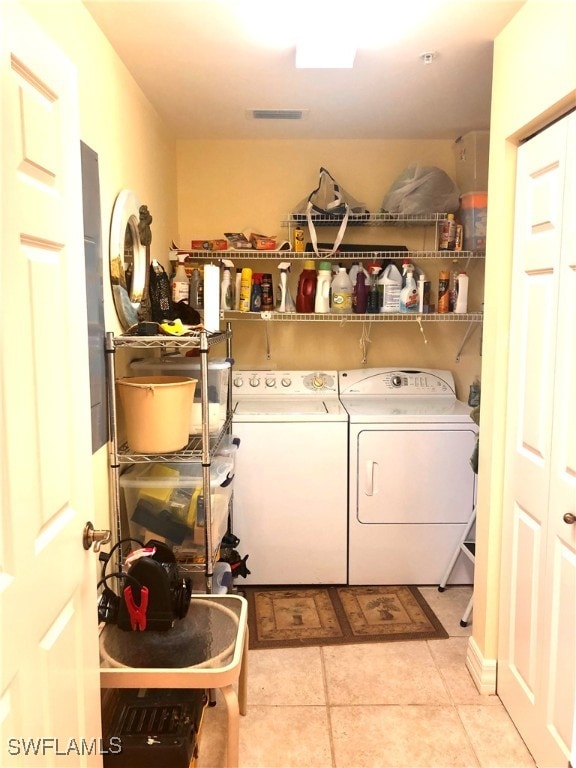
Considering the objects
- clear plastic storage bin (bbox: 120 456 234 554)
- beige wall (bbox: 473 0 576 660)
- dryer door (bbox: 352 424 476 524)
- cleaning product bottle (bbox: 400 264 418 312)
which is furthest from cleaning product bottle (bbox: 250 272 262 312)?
beige wall (bbox: 473 0 576 660)

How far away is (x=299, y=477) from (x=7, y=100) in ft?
7.15

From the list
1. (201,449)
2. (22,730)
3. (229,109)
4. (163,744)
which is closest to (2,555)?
(22,730)

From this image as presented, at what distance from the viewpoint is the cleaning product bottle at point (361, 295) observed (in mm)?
3084

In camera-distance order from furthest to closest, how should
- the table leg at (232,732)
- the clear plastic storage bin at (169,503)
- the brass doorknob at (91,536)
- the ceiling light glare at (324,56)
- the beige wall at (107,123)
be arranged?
the clear plastic storage bin at (169,503), the ceiling light glare at (324,56), the beige wall at (107,123), the table leg at (232,732), the brass doorknob at (91,536)

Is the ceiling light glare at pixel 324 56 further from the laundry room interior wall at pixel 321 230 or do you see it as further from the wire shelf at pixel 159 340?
the laundry room interior wall at pixel 321 230

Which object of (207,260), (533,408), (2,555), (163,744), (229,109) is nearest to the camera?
(2,555)

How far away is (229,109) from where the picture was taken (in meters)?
2.72

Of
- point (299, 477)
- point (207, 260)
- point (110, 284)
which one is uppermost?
point (207, 260)

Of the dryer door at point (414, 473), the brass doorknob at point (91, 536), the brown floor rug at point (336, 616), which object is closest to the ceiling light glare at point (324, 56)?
the dryer door at point (414, 473)

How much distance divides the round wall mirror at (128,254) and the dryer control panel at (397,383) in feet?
4.49

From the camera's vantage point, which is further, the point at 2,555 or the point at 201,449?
the point at 201,449

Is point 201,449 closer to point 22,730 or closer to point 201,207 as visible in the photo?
point 22,730

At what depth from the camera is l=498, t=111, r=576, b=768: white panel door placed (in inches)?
62.3

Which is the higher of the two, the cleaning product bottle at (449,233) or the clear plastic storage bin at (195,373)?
the cleaning product bottle at (449,233)
